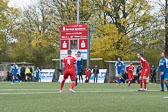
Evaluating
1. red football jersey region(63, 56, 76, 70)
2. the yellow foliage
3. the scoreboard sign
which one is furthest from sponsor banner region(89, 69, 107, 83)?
red football jersey region(63, 56, 76, 70)

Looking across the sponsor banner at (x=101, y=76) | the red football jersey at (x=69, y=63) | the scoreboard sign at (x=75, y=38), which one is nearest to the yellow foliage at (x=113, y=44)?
the sponsor banner at (x=101, y=76)

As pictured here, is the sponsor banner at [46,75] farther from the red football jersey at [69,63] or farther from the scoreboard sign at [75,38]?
the red football jersey at [69,63]

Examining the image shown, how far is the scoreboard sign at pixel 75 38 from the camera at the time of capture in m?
44.5

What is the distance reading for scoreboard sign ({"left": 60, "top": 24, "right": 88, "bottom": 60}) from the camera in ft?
146

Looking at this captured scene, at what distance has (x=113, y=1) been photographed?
2047 inches

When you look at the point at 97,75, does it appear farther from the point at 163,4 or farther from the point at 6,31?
the point at 6,31

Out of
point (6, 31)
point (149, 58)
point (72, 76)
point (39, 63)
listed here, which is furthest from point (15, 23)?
point (72, 76)

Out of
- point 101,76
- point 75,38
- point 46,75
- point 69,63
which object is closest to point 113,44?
point 101,76

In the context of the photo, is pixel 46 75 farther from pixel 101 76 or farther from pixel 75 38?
pixel 75 38

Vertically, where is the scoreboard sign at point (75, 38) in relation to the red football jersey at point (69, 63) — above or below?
above

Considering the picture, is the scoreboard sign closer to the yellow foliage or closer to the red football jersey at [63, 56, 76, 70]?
the yellow foliage

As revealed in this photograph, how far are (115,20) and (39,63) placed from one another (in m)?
21.9

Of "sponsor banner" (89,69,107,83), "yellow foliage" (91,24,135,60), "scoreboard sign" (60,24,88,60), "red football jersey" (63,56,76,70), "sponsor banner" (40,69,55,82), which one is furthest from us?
"sponsor banner" (40,69,55,82)

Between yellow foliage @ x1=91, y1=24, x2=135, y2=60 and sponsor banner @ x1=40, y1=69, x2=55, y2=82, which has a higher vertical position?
yellow foliage @ x1=91, y1=24, x2=135, y2=60
